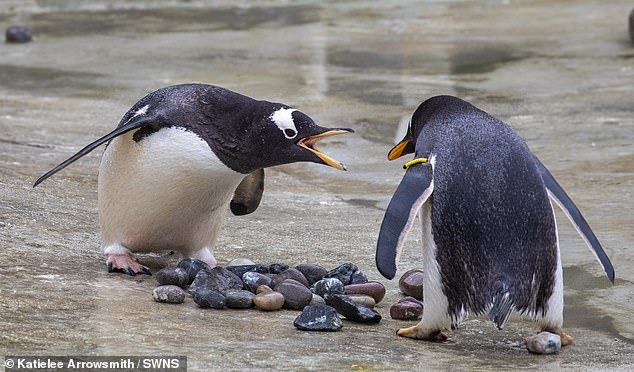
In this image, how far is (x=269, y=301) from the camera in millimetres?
4531

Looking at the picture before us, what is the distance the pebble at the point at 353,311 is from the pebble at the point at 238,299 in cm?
30

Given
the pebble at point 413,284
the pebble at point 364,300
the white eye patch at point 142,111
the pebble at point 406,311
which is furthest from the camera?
the white eye patch at point 142,111

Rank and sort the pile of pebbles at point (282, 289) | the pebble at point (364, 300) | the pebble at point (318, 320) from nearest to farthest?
the pebble at point (318, 320)
the pile of pebbles at point (282, 289)
the pebble at point (364, 300)

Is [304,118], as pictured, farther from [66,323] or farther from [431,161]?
[66,323]

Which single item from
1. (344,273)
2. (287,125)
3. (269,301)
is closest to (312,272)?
(344,273)

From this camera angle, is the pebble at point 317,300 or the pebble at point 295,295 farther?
the pebble at point 317,300

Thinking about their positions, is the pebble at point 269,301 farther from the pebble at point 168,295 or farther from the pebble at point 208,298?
the pebble at point 168,295

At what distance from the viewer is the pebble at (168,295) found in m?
4.49

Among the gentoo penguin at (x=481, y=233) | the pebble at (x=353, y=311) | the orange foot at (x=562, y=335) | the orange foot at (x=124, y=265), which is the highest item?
the gentoo penguin at (x=481, y=233)

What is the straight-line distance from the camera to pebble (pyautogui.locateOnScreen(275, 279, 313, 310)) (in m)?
4.60

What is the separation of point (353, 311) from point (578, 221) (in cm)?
83

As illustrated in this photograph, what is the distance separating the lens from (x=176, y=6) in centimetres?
1591

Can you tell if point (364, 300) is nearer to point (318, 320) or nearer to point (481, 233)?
point (318, 320)

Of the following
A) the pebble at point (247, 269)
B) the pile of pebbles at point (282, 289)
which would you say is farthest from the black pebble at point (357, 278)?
the pebble at point (247, 269)
